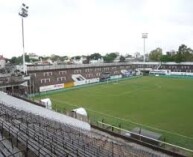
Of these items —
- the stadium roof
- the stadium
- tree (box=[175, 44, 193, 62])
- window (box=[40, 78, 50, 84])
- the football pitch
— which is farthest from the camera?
tree (box=[175, 44, 193, 62])

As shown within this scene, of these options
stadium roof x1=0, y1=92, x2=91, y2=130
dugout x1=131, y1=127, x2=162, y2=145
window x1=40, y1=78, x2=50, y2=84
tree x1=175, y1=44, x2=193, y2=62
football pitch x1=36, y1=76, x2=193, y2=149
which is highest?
tree x1=175, y1=44, x2=193, y2=62

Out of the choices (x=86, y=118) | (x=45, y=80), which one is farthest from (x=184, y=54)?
(x=86, y=118)

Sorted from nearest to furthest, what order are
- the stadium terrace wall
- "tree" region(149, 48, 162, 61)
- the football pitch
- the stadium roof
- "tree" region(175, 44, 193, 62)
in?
the stadium roof, the football pitch, the stadium terrace wall, "tree" region(175, 44, 193, 62), "tree" region(149, 48, 162, 61)

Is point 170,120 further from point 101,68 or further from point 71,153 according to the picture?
point 101,68

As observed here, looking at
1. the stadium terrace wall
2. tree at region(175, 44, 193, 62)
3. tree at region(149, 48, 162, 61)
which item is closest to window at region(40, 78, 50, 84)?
the stadium terrace wall

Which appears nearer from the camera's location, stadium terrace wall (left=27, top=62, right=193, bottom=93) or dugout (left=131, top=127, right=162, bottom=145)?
dugout (left=131, top=127, right=162, bottom=145)

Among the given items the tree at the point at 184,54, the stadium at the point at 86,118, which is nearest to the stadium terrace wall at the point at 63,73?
the stadium at the point at 86,118

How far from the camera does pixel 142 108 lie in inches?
1284

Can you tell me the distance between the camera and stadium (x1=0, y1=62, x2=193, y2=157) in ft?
39.5

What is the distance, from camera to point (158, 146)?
18.2 metres

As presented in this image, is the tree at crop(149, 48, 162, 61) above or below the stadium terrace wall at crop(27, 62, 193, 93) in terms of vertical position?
above

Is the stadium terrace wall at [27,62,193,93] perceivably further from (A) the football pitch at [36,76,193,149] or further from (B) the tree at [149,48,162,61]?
(B) the tree at [149,48,162,61]

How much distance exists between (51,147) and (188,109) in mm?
25042

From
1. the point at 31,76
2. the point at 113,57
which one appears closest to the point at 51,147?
the point at 31,76
